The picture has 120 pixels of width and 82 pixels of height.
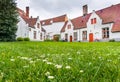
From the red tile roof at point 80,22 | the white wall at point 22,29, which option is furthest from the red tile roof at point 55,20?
the white wall at point 22,29

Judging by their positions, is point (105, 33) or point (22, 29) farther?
point (22, 29)

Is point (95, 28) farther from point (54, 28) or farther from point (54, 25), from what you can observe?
point (54, 25)

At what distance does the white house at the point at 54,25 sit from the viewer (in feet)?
264

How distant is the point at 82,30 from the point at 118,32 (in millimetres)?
13364

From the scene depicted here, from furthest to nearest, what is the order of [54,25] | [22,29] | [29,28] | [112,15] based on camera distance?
[54,25] → [29,28] → [22,29] → [112,15]

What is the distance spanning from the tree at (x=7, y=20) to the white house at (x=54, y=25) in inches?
1469

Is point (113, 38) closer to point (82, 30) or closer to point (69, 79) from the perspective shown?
point (82, 30)

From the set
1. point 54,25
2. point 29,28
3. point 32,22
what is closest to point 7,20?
point 29,28

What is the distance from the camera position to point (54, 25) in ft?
Answer: 275

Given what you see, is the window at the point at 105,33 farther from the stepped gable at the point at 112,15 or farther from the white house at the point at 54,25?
the white house at the point at 54,25

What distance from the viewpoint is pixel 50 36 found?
8275 cm

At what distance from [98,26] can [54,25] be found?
31580mm

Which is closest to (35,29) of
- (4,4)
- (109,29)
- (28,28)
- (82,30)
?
(28,28)

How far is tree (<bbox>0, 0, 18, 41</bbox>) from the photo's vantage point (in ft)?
128
